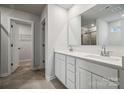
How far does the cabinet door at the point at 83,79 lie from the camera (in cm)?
120

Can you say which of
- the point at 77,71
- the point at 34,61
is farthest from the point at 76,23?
the point at 34,61

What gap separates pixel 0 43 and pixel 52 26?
5.67 feet

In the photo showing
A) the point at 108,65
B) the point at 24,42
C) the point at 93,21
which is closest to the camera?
the point at 108,65

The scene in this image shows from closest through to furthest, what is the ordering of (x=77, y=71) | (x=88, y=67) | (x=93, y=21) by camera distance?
1. (x=88, y=67)
2. (x=77, y=71)
3. (x=93, y=21)

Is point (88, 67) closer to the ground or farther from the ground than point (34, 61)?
farther from the ground

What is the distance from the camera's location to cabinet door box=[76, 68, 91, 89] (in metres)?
1.20

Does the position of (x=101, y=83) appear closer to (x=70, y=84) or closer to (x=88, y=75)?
(x=88, y=75)

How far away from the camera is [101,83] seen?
1009 millimetres

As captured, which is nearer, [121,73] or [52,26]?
[121,73]

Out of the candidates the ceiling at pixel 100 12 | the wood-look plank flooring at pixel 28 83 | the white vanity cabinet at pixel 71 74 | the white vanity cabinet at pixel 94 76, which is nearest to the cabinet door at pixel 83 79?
the white vanity cabinet at pixel 94 76

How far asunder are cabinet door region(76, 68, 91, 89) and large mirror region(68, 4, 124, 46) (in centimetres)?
73

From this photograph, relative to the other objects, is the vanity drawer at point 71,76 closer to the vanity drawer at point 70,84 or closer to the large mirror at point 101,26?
the vanity drawer at point 70,84

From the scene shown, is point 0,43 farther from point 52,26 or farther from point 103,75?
point 103,75

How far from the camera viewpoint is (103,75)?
38.6 inches
